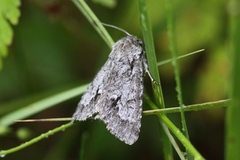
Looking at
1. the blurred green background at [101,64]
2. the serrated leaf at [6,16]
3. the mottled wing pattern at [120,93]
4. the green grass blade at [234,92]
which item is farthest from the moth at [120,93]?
the blurred green background at [101,64]

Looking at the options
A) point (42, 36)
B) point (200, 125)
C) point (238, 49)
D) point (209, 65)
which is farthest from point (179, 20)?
point (238, 49)

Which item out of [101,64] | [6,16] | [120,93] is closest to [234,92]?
[120,93]

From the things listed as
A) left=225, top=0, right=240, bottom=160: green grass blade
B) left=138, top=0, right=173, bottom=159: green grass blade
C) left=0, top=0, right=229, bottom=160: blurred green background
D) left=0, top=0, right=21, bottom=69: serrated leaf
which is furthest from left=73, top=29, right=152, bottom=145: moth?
left=0, top=0, right=229, bottom=160: blurred green background

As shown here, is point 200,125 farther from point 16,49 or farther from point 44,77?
point 16,49

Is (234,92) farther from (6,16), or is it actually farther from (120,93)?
(6,16)

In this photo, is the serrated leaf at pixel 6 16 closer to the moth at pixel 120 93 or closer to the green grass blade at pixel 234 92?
the moth at pixel 120 93

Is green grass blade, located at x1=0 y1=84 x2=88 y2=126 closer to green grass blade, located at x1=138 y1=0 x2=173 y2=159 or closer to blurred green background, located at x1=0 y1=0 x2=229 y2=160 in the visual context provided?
green grass blade, located at x1=138 y1=0 x2=173 y2=159
